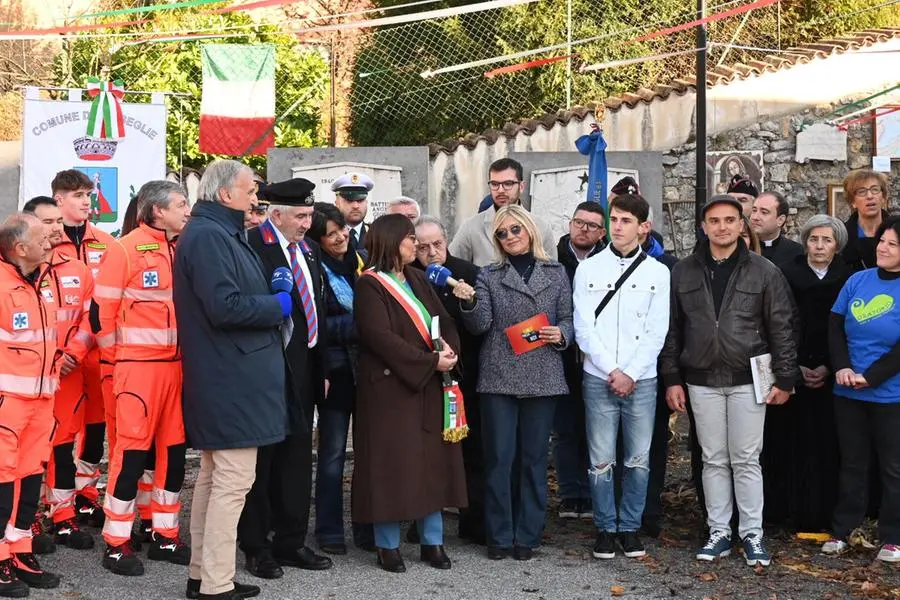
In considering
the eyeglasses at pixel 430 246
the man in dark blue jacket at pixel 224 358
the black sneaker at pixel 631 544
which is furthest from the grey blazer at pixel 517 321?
the man in dark blue jacket at pixel 224 358

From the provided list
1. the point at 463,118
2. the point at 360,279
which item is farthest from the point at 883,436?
the point at 463,118

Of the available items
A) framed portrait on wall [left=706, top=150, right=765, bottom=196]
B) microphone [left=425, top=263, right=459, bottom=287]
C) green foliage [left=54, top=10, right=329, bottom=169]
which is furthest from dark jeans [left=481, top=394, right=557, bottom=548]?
green foliage [left=54, top=10, right=329, bottom=169]

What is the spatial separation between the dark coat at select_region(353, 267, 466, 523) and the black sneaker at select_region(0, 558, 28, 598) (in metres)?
1.66

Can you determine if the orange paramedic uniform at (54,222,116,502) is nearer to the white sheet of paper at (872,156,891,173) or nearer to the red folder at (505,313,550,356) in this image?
the red folder at (505,313,550,356)

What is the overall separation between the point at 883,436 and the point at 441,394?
2444 millimetres

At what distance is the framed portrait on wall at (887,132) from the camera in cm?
1434

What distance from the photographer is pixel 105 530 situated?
6.20 meters

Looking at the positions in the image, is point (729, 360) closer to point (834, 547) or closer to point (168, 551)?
point (834, 547)

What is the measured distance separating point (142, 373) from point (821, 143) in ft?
33.6

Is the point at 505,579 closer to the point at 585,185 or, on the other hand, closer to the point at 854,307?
the point at 854,307

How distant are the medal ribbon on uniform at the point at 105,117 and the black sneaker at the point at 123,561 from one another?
19.7ft

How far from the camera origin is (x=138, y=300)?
6262 mm

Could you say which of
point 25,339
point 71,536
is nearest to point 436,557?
point 71,536

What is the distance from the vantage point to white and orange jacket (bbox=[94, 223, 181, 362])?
620 centimetres
